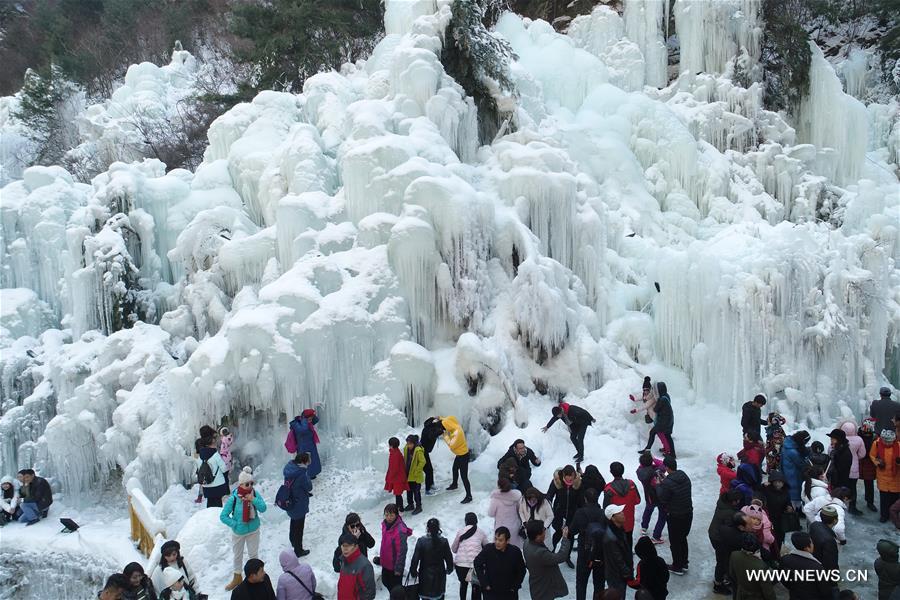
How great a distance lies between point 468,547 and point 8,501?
30.2 ft

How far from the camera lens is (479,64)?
14773 mm

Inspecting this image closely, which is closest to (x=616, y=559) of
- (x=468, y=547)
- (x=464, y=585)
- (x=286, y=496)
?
(x=468, y=547)

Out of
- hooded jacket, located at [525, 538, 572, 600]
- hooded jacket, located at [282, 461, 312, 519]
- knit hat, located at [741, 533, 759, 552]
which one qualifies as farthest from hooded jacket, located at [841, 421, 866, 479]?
hooded jacket, located at [282, 461, 312, 519]

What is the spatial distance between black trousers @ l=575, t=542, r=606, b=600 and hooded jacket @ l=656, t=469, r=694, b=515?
1.05 m

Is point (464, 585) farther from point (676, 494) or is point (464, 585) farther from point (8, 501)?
point (8, 501)

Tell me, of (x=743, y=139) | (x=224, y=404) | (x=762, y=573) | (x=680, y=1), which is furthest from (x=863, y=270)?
(x=224, y=404)

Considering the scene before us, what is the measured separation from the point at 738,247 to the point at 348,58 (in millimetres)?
14308

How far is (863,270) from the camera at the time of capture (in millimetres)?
11750

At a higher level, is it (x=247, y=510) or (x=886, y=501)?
(x=247, y=510)

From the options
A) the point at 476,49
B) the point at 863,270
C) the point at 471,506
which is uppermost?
the point at 476,49

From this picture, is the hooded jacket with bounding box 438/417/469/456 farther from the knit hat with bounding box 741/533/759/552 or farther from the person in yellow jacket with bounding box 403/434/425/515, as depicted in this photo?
the knit hat with bounding box 741/533/759/552

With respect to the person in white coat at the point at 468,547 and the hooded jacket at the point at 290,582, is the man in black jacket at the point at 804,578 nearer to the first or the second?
the person in white coat at the point at 468,547

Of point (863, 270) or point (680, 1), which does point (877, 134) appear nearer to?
point (680, 1)

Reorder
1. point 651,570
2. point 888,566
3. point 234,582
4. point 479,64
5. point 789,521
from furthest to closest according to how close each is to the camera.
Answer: point 479,64, point 234,582, point 789,521, point 651,570, point 888,566
